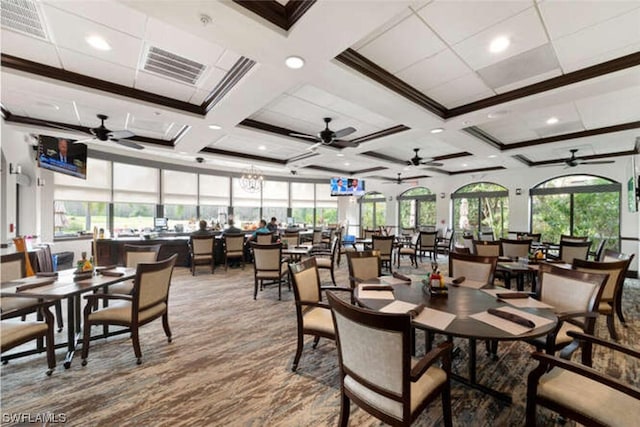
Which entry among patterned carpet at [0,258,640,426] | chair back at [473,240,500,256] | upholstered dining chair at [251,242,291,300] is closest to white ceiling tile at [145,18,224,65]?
upholstered dining chair at [251,242,291,300]

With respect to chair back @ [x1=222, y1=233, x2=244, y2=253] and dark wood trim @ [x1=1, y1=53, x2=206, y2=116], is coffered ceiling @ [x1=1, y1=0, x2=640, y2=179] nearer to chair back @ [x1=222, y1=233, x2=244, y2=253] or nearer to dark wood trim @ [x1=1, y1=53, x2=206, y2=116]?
dark wood trim @ [x1=1, y1=53, x2=206, y2=116]

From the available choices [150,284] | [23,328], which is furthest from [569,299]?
[23,328]

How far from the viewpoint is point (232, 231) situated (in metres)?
7.29

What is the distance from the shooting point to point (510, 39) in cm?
261

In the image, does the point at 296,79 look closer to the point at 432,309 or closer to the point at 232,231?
the point at 432,309

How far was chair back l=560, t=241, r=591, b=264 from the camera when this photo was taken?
5.00 m

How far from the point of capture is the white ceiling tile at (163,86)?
348cm

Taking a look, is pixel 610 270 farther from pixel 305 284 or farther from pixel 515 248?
pixel 305 284

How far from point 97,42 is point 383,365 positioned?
3873 millimetres

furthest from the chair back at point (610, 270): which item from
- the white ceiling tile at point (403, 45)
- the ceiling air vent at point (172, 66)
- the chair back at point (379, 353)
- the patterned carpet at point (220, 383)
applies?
the ceiling air vent at point (172, 66)

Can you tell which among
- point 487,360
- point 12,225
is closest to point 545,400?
point 487,360

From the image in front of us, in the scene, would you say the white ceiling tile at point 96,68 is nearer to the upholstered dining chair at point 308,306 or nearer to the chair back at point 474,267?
the upholstered dining chair at point 308,306

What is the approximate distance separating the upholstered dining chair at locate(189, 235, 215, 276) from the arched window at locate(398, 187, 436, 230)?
8.33m

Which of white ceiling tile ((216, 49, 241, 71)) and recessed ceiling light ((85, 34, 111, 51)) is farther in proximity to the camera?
white ceiling tile ((216, 49, 241, 71))
